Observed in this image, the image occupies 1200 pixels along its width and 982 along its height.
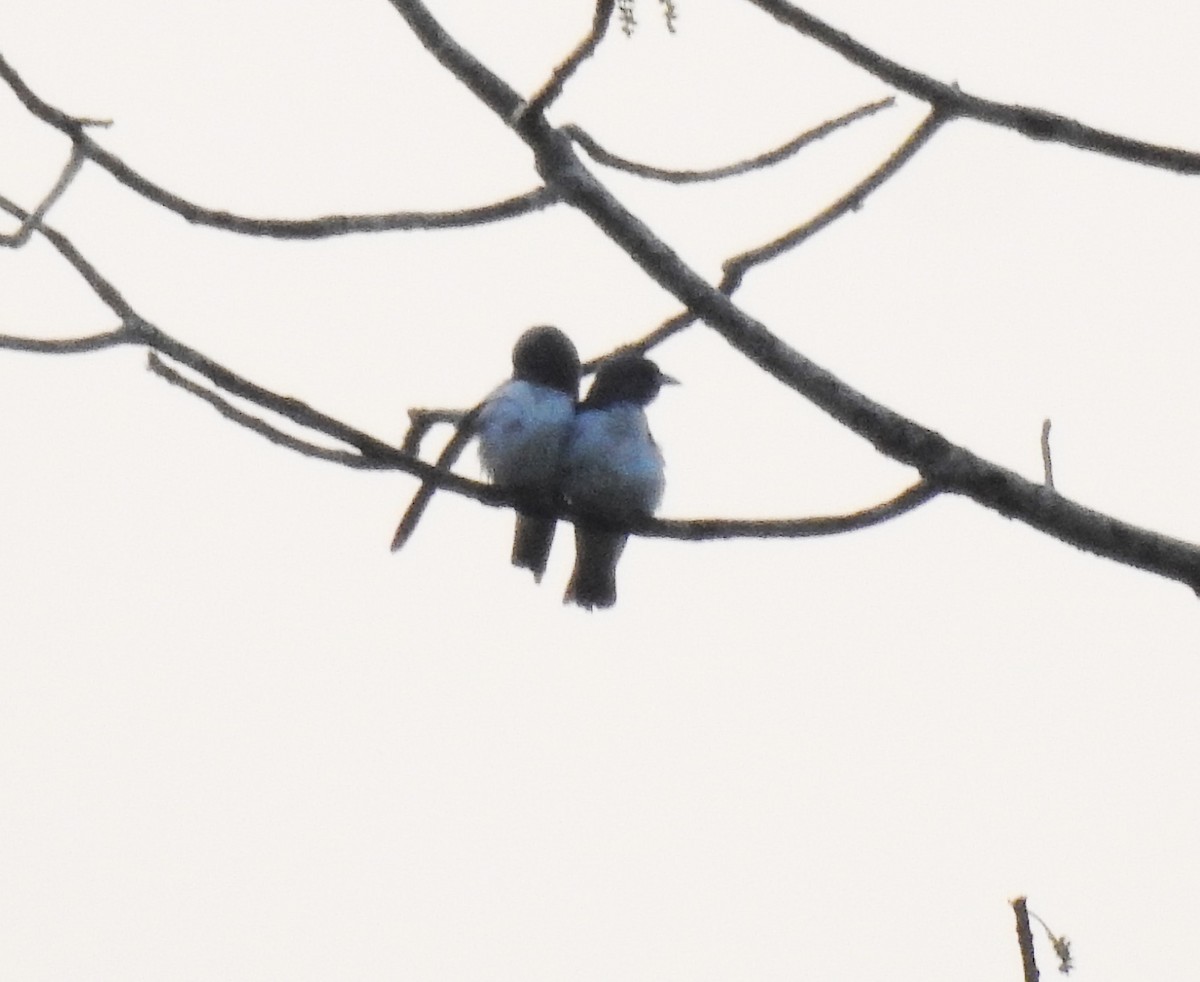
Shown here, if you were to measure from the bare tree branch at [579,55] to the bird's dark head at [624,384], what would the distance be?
11.2ft

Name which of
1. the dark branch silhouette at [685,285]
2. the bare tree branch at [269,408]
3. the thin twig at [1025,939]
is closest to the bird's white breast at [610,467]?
the bare tree branch at [269,408]

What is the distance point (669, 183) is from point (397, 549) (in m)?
1.08

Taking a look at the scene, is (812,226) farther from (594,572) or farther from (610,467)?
(594,572)

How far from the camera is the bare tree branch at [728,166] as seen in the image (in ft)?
10.9

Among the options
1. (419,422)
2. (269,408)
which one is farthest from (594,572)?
(269,408)

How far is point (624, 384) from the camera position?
20.9 feet

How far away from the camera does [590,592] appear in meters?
6.46

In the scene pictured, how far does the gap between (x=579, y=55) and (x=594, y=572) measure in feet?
12.5

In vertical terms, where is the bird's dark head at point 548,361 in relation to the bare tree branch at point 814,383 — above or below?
above

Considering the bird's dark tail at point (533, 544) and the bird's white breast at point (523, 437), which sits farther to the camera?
the bird's dark tail at point (533, 544)

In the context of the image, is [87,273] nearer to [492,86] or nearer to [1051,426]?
[492,86]

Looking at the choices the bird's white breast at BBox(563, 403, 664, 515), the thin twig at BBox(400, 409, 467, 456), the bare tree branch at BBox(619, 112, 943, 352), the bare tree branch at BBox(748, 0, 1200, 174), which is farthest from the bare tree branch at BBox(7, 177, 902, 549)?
the bird's white breast at BBox(563, 403, 664, 515)

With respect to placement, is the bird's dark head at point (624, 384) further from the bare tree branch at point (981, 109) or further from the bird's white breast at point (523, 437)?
the bare tree branch at point (981, 109)

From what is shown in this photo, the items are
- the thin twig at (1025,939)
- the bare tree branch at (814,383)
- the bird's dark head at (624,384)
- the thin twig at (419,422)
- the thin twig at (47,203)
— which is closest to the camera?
the thin twig at (1025,939)
